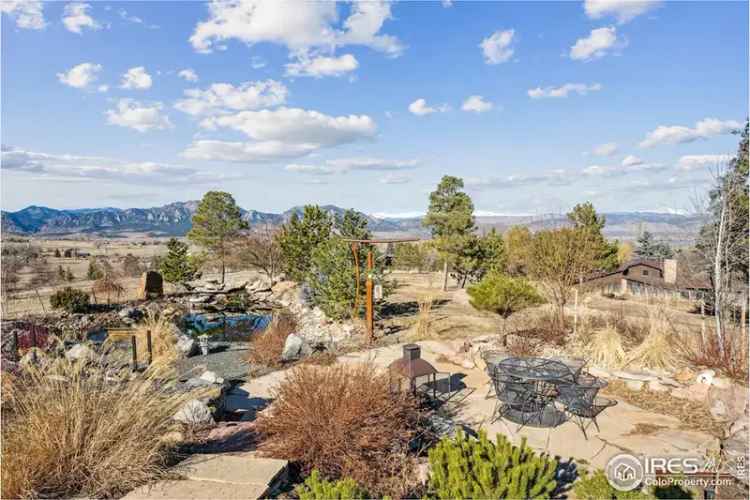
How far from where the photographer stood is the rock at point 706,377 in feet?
18.8

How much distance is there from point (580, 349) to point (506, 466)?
521 centimetres

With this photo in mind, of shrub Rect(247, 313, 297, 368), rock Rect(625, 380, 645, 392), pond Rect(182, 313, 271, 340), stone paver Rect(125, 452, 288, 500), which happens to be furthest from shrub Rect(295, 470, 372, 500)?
pond Rect(182, 313, 271, 340)

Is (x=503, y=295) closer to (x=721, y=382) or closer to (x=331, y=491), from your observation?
(x=721, y=382)

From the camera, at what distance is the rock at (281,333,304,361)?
8633 mm

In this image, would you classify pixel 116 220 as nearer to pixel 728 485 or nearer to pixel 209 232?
pixel 209 232

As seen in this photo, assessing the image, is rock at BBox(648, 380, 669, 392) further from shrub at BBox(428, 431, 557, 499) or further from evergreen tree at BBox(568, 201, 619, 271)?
evergreen tree at BBox(568, 201, 619, 271)

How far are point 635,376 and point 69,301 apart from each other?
16846mm

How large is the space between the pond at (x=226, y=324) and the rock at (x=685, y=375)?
9.89 m

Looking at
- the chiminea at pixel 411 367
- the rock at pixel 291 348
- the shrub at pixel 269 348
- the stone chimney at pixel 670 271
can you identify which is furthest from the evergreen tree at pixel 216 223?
the stone chimney at pixel 670 271

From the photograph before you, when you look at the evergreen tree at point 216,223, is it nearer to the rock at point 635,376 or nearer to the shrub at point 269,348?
the shrub at point 269,348

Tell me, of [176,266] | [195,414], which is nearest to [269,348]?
[195,414]

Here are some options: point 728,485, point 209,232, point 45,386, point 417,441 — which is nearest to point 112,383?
point 45,386

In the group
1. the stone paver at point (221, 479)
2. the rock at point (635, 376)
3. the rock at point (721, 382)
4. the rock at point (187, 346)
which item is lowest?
the rock at point (187, 346)

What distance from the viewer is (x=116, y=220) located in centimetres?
17025
